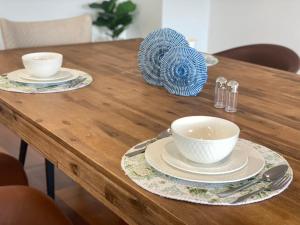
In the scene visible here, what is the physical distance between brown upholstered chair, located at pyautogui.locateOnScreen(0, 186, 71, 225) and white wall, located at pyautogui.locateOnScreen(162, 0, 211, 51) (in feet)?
9.91

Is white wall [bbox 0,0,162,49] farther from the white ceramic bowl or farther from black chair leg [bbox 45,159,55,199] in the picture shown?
the white ceramic bowl

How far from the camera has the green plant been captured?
4.18m

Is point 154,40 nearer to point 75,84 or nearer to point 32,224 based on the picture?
point 75,84

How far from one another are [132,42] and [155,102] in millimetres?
1166

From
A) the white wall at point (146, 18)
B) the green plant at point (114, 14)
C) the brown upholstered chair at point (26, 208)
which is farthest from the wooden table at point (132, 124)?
the green plant at point (114, 14)

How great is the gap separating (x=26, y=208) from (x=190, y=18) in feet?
10.9

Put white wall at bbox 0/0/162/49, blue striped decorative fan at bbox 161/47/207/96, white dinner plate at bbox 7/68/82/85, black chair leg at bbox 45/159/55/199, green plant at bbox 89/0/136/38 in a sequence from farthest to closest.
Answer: green plant at bbox 89/0/136/38 < white wall at bbox 0/0/162/49 < black chair leg at bbox 45/159/55/199 < white dinner plate at bbox 7/68/82/85 < blue striped decorative fan at bbox 161/47/207/96

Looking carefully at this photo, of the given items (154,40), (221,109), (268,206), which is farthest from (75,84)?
(268,206)

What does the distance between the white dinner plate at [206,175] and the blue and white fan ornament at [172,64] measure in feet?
1.75

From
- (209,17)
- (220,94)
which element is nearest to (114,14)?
(209,17)

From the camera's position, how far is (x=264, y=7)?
12.3 feet

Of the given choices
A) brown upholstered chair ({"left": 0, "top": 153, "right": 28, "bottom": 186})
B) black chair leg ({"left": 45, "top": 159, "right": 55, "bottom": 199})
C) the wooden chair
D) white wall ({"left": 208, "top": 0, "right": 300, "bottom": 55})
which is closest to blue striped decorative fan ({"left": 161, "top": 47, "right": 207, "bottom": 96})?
brown upholstered chair ({"left": 0, "top": 153, "right": 28, "bottom": 186})

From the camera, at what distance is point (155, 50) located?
1694mm

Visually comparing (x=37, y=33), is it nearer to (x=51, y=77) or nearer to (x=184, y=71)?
(x=51, y=77)
